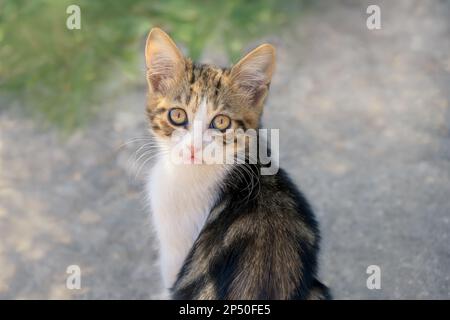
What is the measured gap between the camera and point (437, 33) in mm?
4223

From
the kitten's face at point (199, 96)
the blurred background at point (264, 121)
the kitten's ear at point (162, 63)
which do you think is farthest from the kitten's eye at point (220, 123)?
the blurred background at point (264, 121)

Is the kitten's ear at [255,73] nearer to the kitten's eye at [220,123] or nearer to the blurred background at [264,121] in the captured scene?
the kitten's eye at [220,123]

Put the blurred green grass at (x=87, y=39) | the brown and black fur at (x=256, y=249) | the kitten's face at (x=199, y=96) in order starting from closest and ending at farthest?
the brown and black fur at (x=256, y=249) → the kitten's face at (x=199, y=96) → the blurred green grass at (x=87, y=39)

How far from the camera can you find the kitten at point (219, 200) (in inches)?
82.7

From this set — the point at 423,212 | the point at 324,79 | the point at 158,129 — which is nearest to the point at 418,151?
the point at 423,212

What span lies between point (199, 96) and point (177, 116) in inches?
4.1

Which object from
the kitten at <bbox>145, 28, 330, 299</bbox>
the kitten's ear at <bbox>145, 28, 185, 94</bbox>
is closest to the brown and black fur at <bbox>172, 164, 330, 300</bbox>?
the kitten at <bbox>145, 28, 330, 299</bbox>

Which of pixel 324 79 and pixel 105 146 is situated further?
pixel 324 79

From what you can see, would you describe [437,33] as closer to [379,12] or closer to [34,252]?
[379,12]

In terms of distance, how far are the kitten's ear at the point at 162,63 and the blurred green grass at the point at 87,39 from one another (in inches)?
64.4

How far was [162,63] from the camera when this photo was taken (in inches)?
93.7

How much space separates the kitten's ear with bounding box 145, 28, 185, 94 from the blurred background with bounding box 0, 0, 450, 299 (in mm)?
Answer: 954

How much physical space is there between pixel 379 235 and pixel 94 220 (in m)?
1.41

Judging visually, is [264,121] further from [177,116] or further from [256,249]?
[256,249]
